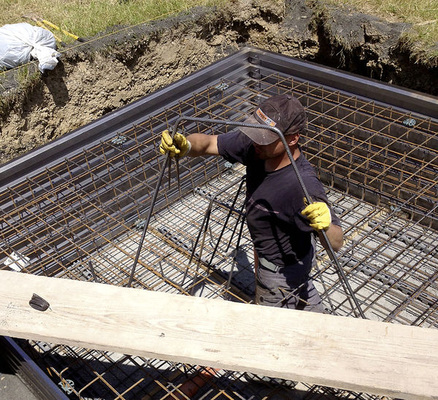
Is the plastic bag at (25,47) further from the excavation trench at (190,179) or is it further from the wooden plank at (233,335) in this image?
the wooden plank at (233,335)

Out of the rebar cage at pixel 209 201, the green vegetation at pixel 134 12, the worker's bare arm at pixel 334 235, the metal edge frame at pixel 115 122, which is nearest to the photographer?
the worker's bare arm at pixel 334 235

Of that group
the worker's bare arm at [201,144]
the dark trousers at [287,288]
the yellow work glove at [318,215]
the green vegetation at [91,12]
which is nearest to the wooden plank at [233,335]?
the yellow work glove at [318,215]

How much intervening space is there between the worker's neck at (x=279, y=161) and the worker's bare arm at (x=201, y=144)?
51 centimetres

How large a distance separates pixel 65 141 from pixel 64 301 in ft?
8.17

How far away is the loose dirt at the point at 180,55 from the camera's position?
19.3 feet

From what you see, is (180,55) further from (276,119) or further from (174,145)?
(276,119)

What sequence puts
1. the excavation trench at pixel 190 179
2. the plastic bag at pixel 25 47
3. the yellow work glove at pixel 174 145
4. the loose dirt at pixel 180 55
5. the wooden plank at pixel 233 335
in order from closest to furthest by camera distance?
the wooden plank at pixel 233 335, the yellow work glove at pixel 174 145, the excavation trench at pixel 190 179, the plastic bag at pixel 25 47, the loose dirt at pixel 180 55

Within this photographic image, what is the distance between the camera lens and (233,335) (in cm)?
278

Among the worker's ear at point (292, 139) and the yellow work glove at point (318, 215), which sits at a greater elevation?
the worker's ear at point (292, 139)

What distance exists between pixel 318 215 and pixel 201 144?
3.92 ft

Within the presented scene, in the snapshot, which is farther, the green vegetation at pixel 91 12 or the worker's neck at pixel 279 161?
the green vegetation at pixel 91 12

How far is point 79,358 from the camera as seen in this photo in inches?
159

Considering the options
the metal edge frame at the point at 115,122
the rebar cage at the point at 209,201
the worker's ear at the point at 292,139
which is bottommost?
the rebar cage at the point at 209,201

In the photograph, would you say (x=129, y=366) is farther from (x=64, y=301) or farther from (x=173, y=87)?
(x=173, y=87)
